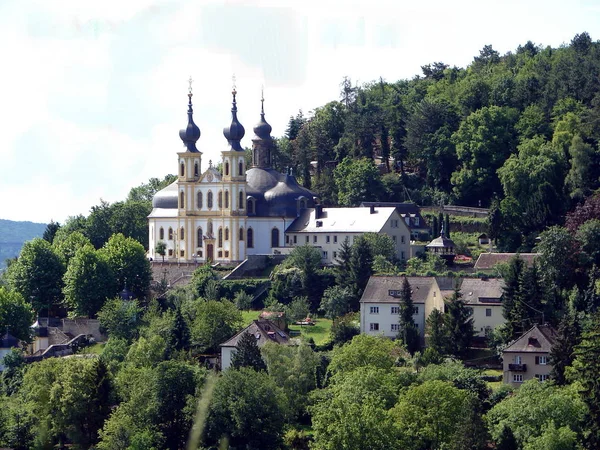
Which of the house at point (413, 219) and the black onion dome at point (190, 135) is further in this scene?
the black onion dome at point (190, 135)

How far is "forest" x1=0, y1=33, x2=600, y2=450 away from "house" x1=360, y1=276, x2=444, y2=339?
4.28 ft

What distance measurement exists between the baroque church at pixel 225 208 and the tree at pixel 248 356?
26.8m

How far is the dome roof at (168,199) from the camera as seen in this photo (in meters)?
111

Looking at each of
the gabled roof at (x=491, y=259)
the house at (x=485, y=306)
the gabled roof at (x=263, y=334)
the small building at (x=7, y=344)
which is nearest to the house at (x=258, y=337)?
the gabled roof at (x=263, y=334)

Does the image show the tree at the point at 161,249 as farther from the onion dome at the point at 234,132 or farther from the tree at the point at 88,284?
the tree at the point at 88,284

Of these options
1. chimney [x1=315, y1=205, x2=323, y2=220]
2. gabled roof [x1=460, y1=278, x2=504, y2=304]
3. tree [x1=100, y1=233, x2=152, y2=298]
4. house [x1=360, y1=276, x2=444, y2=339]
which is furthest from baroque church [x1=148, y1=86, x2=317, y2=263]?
gabled roof [x1=460, y1=278, x2=504, y2=304]

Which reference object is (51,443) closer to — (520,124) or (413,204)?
(413,204)

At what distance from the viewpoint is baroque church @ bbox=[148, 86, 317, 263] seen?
106 meters

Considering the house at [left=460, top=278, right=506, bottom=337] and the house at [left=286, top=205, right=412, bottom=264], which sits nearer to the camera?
the house at [left=460, top=278, right=506, bottom=337]

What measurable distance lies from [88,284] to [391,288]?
2095 cm

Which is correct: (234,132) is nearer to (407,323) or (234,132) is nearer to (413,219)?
(413,219)

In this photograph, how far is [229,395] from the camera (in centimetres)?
7219

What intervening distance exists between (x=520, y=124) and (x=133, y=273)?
98.9 ft

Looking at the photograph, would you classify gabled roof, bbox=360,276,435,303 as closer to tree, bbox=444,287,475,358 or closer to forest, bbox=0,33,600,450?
forest, bbox=0,33,600,450
